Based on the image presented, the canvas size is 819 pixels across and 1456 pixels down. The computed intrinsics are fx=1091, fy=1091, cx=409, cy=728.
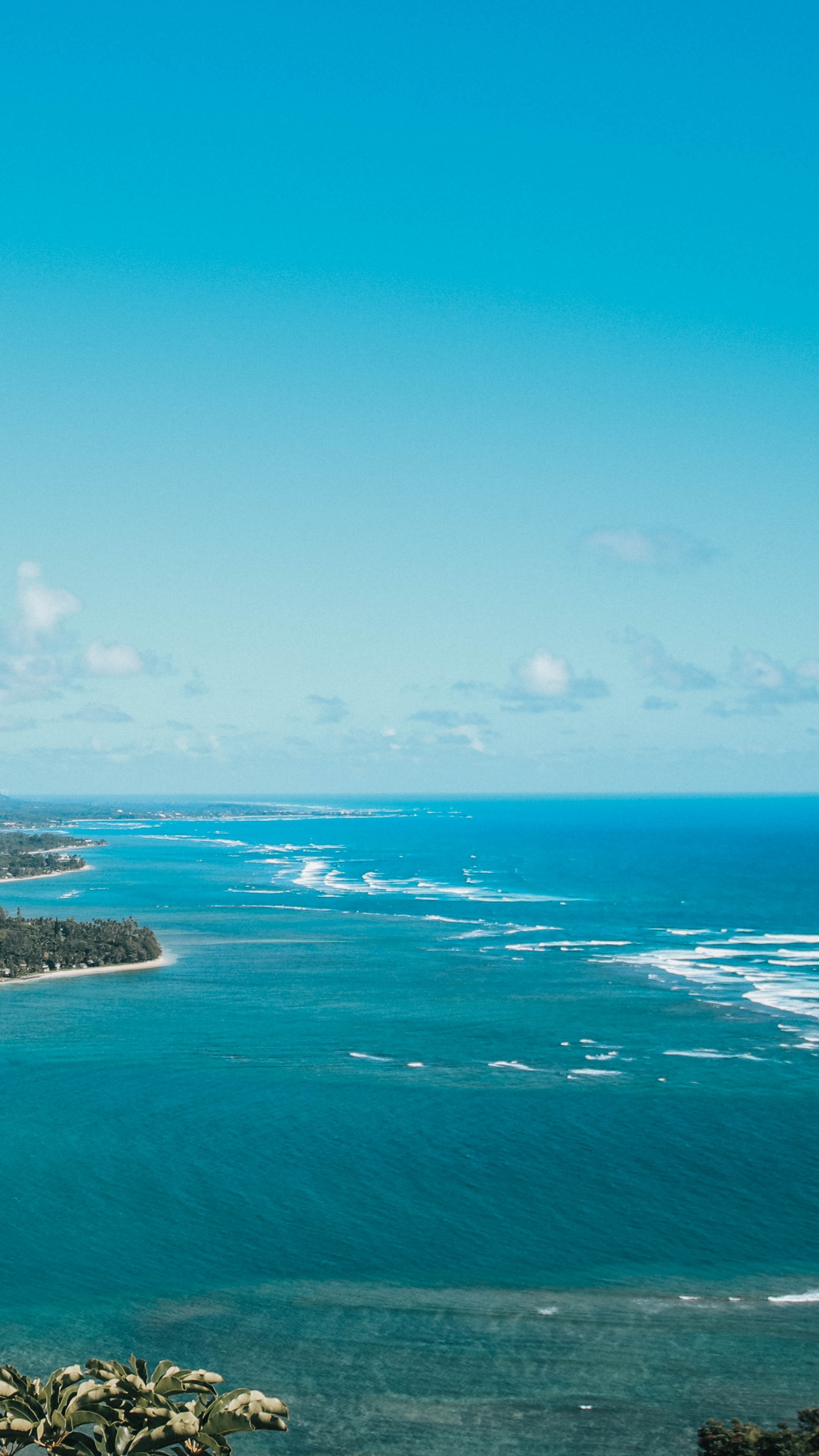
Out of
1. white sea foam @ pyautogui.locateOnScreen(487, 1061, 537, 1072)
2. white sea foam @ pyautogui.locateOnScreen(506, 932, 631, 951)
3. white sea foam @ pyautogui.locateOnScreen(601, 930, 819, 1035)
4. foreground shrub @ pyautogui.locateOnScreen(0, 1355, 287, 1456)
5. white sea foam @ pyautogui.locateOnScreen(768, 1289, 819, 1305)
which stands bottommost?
white sea foam @ pyautogui.locateOnScreen(768, 1289, 819, 1305)

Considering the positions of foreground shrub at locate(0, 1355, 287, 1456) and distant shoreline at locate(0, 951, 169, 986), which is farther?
distant shoreline at locate(0, 951, 169, 986)

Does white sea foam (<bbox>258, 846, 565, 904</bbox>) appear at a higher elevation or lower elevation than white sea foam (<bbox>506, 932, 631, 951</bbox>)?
higher

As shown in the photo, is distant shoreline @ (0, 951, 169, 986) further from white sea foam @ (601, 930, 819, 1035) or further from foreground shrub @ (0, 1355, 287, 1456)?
foreground shrub @ (0, 1355, 287, 1456)

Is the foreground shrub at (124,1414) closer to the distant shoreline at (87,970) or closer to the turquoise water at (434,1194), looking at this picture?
the turquoise water at (434,1194)

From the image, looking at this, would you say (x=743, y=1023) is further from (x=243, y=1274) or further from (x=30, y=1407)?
(x=30, y=1407)

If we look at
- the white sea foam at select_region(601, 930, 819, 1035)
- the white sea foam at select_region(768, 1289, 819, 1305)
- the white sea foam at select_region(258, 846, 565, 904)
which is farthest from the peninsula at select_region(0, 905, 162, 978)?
the white sea foam at select_region(768, 1289, 819, 1305)

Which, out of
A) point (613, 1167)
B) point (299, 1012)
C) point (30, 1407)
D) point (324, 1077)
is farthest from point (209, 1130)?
point (30, 1407)

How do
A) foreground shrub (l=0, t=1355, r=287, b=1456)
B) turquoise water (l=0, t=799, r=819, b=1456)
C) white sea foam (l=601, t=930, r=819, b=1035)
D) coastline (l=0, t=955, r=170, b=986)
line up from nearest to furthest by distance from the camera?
foreground shrub (l=0, t=1355, r=287, b=1456) < turquoise water (l=0, t=799, r=819, b=1456) < white sea foam (l=601, t=930, r=819, b=1035) < coastline (l=0, t=955, r=170, b=986)

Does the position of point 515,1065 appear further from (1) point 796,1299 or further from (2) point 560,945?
(2) point 560,945
